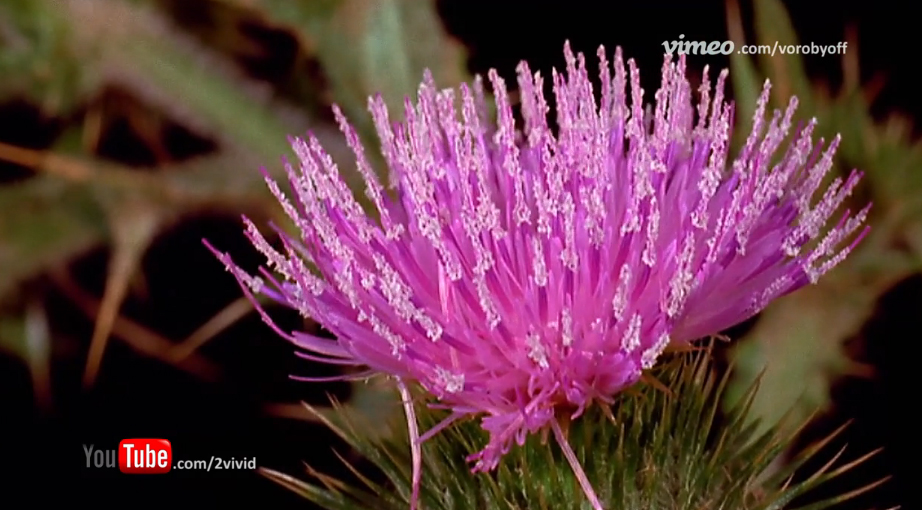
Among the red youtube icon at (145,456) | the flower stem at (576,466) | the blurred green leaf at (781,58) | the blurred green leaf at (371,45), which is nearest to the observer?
the flower stem at (576,466)

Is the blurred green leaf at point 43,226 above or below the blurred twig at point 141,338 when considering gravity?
above

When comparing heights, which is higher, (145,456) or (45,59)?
(45,59)

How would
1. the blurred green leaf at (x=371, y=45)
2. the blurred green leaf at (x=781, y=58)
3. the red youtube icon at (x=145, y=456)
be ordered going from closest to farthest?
the blurred green leaf at (x=781, y=58), the blurred green leaf at (x=371, y=45), the red youtube icon at (x=145, y=456)

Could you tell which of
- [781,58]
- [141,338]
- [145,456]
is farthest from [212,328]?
[781,58]

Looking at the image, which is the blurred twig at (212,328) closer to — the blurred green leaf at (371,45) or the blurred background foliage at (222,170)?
the blurred background foliage at (222,170)

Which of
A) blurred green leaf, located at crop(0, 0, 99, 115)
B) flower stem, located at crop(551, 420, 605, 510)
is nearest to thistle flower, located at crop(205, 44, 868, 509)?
flower stem, located at crop(551, 420, 605, 510)

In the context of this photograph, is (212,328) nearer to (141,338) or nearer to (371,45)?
(141,338)

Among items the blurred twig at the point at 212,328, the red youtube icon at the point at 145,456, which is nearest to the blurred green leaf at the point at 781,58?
the blurred twig at the point at 212,328
